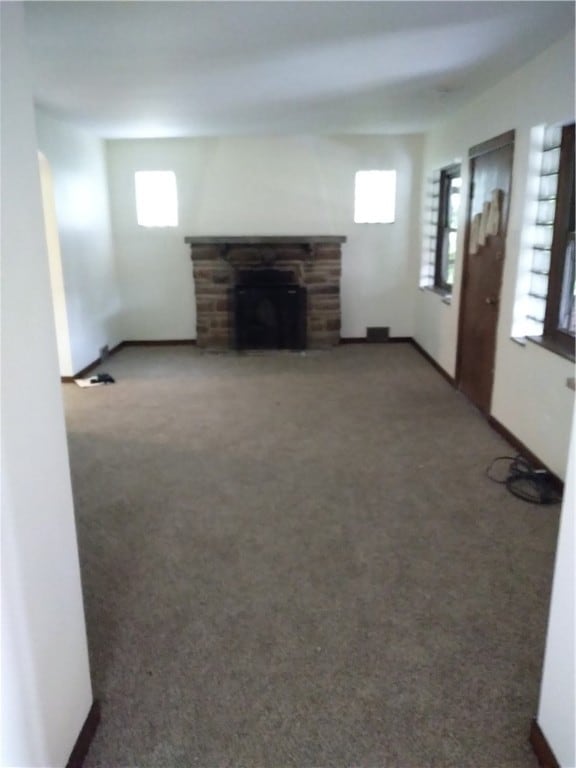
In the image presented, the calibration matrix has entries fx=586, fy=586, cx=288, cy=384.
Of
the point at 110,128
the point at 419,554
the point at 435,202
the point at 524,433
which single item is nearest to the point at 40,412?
the point at 419,554

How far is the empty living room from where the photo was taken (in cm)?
148

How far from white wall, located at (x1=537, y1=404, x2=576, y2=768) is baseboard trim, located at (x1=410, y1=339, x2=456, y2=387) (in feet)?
11.8

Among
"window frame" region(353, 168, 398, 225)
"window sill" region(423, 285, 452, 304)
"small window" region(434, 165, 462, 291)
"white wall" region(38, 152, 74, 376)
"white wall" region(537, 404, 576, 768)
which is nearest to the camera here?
"white wall" region(537, 404, 576, 768)

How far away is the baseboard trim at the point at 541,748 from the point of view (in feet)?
4.90

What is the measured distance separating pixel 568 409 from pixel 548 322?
25.7 inches

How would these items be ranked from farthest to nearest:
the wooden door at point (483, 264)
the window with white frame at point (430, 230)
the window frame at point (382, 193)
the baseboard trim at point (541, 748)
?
the window frame at point (382, 193), the window with white frame at point (430, 230), the wooden door at point (483, 264), the baseboard trim at point (541, 748)

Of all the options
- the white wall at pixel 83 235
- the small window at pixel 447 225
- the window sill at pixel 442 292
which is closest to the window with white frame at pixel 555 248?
the window sill at pixel 442 292

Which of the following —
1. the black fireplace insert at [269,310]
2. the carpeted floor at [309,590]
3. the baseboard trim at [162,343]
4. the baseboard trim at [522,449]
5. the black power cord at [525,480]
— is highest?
the black fireplace insert at [269,310]

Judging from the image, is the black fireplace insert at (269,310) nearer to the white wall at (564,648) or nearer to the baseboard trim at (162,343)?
the baseboard trim at (162,343)

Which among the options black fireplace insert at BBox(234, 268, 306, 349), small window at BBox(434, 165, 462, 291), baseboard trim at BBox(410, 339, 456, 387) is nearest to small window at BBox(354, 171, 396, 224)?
small window at BBox(434, 165, 462, 291)

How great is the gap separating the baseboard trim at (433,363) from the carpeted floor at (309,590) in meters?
0.78

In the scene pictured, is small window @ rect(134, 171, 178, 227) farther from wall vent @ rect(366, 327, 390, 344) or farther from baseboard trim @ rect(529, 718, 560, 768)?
baseboard trim @ rect(529, 718, 560, 768)

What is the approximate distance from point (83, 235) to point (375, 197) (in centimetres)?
309

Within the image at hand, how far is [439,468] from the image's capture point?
11.2 feet
